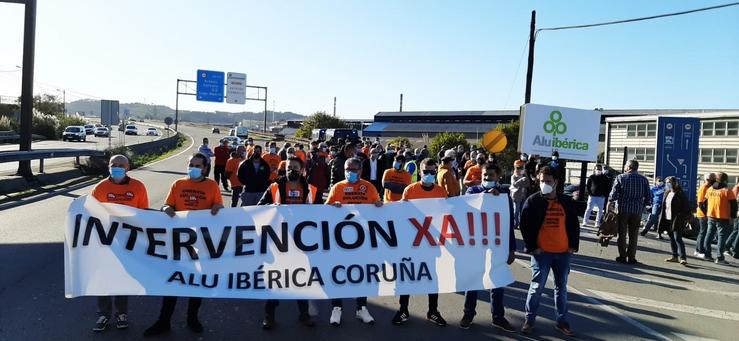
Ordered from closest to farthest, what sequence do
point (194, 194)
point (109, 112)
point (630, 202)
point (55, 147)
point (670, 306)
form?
point (194, 194) → point (670, 306) → point (630, 202) → point (109, 112) → point (55, 147)

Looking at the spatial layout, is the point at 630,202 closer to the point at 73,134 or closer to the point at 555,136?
the point at 555,136

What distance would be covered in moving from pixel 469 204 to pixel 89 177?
19799 mm

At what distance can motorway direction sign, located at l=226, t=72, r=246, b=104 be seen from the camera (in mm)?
50500

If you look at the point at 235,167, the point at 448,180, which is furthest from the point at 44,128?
the point at 448,180

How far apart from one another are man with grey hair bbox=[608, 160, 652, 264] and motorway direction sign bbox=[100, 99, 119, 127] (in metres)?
23.9

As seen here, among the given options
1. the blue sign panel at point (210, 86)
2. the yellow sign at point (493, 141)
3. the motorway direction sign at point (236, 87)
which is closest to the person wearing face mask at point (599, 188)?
the yellow sign at point (493, 141)

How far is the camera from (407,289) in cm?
629

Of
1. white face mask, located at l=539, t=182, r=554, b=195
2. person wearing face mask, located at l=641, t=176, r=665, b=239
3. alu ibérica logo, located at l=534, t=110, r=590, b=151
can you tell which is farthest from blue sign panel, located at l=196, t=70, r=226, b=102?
white face mask, located at l=539, t=182, r=554, b=195

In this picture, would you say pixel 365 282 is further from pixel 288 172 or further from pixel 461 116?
pixel 461 116

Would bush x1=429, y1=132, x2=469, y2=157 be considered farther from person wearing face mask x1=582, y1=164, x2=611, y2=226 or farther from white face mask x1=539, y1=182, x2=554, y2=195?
white face mask x1=539, y1=182, x2=554, y2=195

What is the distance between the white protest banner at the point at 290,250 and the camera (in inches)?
234

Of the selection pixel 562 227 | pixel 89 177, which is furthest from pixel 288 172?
pixel 89 177

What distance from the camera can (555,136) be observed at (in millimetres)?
19141

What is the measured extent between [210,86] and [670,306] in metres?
45.8
